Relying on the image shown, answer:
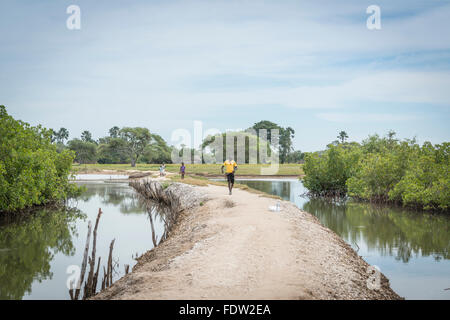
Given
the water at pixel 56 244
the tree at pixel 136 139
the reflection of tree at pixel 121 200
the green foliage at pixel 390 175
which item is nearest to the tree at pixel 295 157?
the tree at pixel 136 139

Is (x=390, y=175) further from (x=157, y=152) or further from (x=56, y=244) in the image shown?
(x=157, y=152)

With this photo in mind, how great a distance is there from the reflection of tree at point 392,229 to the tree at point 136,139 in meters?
65.2

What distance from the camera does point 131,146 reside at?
287 ft

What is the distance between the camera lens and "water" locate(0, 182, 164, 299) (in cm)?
1116

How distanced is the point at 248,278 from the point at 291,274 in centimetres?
88

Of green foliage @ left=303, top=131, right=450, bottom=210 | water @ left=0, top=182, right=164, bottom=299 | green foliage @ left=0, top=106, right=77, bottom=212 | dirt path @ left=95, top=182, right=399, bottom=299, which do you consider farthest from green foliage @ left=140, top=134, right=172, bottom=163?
dirt path @ left=95, top=182, right=399, bottom=299

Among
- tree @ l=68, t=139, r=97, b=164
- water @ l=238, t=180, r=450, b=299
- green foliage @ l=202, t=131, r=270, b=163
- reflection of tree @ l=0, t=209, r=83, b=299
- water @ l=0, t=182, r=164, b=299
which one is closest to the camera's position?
water @ l=238, t=180, r=450, b=299

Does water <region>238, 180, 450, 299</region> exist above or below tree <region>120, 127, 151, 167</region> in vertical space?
below

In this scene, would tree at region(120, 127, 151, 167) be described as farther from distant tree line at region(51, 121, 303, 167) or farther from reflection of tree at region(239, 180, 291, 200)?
reflection of tree at region(239, 180, 291, 200)

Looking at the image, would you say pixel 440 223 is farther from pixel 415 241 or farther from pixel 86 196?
pixel 86 196

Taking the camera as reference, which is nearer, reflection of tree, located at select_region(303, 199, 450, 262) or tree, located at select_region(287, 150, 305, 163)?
reflection of tree, located at select_region(303, 199, 450, 262)

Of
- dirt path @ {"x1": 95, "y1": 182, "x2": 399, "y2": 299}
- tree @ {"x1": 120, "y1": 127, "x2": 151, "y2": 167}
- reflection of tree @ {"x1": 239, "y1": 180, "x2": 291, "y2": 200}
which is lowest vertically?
reflection of tree @ {"x1": 239, "y1": 180, "x2": 291, "y2": 200}
